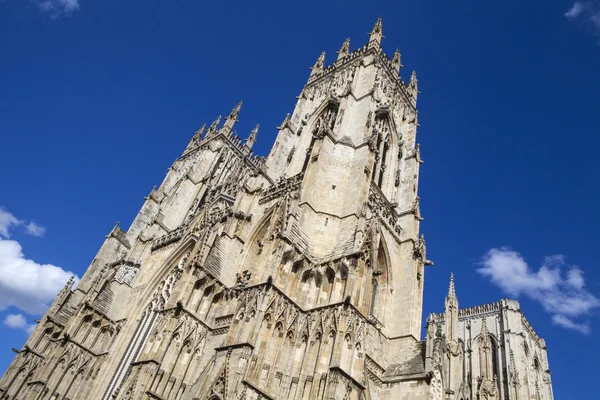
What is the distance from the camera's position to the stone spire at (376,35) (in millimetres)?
27938

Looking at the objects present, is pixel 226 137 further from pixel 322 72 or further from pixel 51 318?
pixel 51 318

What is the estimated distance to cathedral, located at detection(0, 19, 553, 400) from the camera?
44.0 ft

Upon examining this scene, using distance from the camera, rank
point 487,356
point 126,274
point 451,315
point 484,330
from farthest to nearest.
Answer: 1. point 484,330
2. point 487,356
3. point 126,274
4. point 451,315

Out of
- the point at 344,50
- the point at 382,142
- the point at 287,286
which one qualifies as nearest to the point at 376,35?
the point at 344,50

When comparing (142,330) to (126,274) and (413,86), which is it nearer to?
(126,274)

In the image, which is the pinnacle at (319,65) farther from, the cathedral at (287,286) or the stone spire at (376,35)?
the stone spire at (376,35)

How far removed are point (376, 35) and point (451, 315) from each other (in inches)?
664

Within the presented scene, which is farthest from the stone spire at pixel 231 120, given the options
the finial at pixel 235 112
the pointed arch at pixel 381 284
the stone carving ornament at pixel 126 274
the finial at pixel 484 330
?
the finial at pixel 484 330

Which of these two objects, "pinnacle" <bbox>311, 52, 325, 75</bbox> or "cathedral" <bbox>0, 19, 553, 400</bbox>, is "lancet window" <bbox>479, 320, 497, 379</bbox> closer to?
"cathedral" <bbox>0, 19, 553, 400</bbox>

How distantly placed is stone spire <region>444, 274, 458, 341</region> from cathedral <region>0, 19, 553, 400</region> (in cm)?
7

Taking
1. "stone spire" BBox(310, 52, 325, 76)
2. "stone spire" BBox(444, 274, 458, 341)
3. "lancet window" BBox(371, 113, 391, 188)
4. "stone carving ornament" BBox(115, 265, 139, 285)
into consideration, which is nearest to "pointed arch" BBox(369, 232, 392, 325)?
"stone spire" BBox(444, 274, 458, 341)

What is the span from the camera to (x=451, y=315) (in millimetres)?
20156

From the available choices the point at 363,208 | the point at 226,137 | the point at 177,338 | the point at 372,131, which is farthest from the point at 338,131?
the point at 226,137

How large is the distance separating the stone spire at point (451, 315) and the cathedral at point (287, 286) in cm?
7
